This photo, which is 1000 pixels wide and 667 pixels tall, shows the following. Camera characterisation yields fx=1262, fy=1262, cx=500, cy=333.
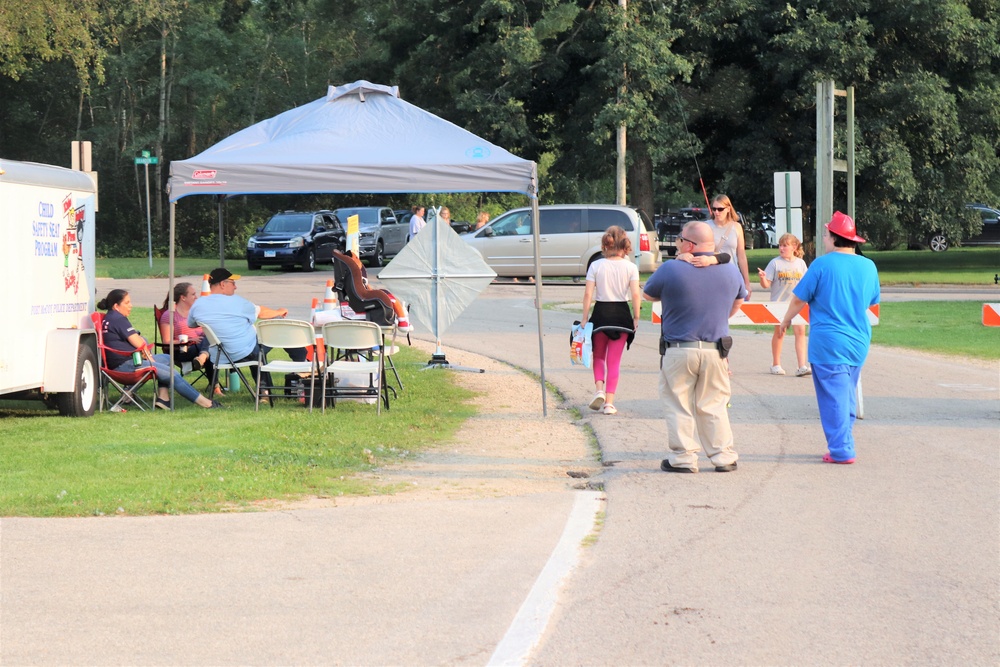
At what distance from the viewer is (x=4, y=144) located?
53938 mm

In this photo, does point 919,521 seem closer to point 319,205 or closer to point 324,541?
point 324,541

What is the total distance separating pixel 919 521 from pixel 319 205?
47.0m

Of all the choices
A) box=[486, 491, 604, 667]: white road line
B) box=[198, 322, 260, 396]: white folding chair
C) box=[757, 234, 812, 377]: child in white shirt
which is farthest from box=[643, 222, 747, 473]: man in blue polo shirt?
box=[757, 234, 812, 377]: child in white shirt

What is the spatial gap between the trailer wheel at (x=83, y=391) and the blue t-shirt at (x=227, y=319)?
104cm

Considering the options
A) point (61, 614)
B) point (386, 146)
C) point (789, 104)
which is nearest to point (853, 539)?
point (61, 614)

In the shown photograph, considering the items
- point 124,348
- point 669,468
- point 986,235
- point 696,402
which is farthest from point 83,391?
point 986,235

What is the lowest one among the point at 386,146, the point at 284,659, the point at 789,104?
the point at 284,659

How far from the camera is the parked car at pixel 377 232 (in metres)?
38.0

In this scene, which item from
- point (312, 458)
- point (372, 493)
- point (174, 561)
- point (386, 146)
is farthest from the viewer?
point (386, 146)

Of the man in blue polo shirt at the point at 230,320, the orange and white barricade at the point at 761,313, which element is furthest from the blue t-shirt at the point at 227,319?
the orange and white barricade at the point at 761,313

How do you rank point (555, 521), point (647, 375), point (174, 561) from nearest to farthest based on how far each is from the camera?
point (174, 561) < point (555, 521) < point (647, 375)

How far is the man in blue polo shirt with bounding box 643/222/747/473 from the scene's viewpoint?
8875mm

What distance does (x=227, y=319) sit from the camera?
40.9 feet

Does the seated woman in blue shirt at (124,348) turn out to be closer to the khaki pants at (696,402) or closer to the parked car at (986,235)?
the khaki pants at (696,402)
